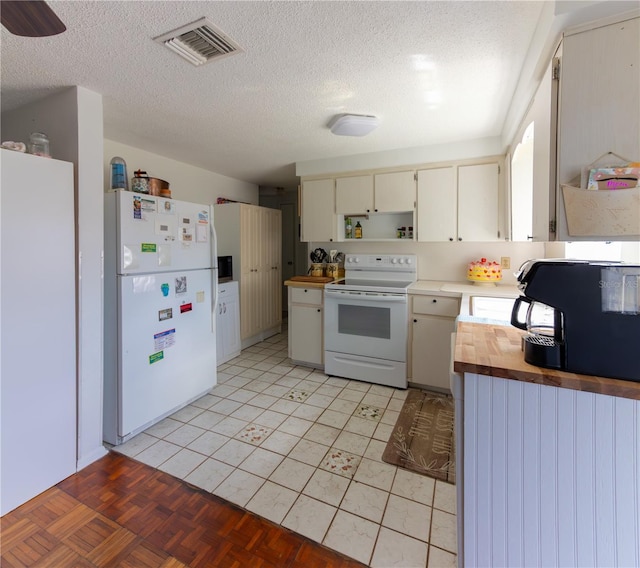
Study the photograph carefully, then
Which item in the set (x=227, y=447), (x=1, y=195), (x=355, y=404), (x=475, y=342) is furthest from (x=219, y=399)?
(x=475, y=342)

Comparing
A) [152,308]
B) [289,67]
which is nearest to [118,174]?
[152,308]

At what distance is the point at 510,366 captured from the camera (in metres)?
1.04

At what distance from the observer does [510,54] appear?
5.20ft

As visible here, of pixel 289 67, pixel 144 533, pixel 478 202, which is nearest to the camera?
pixel 144 533

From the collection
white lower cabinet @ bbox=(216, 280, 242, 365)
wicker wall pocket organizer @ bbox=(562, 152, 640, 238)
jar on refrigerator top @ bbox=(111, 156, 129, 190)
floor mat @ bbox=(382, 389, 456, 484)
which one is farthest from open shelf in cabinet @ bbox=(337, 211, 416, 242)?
wicker wall pocket organizer @ bbox=(562, 152, 640, 238)

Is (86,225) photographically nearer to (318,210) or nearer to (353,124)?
(353,124)

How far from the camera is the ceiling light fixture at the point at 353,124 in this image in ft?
7.52

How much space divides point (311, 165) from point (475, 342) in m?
2.86

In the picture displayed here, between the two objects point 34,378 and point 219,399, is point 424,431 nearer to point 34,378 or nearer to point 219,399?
point 219,399

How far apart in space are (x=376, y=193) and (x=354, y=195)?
0.24 metres

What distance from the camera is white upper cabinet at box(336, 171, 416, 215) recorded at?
10.4 feet

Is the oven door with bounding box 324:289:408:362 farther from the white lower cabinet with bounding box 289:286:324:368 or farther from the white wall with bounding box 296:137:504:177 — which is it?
the white wall with bounding box 296:137:504:177

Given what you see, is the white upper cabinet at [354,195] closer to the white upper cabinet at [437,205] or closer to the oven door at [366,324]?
the white upper cabinet at [437,205]

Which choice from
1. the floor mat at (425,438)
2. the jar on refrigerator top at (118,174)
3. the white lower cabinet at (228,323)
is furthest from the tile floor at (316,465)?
the jar on refrigerator top at (118,174)
